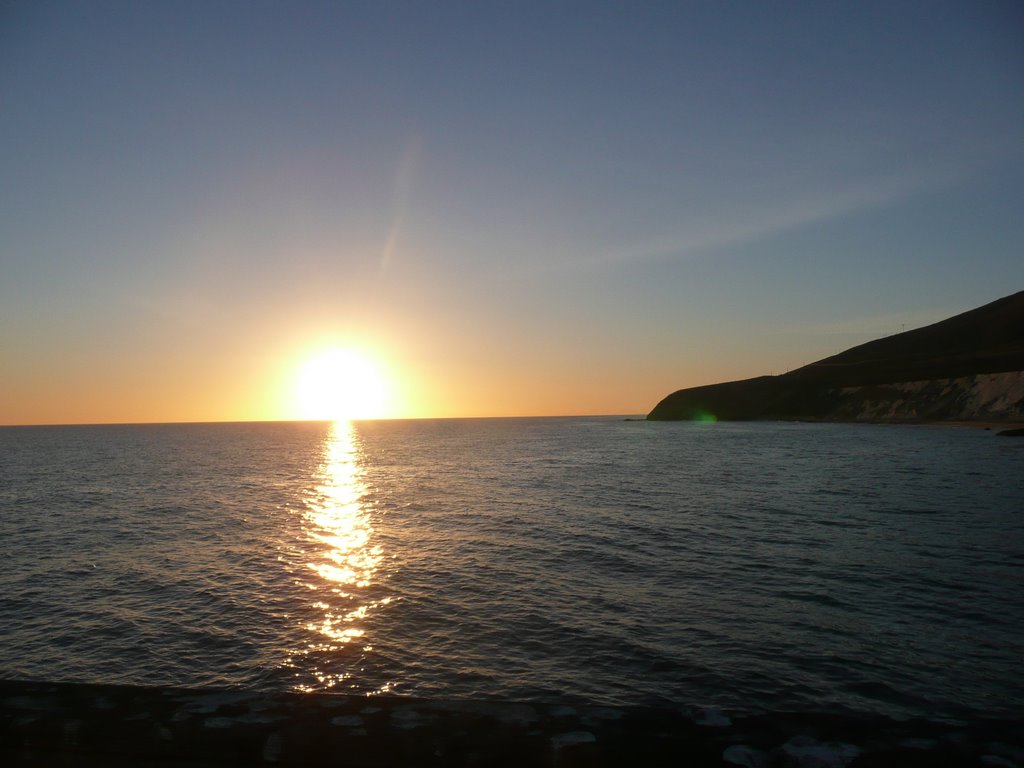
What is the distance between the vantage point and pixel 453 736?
405 centimetres

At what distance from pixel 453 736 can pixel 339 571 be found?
22.9m

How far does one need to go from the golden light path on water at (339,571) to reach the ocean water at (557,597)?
0.13 m

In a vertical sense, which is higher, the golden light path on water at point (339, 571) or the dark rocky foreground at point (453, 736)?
the dark rocky foreground at point (453, 736)

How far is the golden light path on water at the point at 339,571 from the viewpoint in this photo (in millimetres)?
16609

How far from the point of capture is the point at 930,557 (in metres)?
24.0

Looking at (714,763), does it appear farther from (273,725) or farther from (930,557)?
(930,557)

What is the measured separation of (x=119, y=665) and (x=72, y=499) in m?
45.8

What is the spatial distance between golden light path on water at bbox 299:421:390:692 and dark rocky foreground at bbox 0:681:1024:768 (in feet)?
32.5

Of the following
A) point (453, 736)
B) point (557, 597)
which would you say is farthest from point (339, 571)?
point (453, 736)

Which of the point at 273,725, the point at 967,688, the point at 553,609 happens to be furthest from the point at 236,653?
the point at 967,688

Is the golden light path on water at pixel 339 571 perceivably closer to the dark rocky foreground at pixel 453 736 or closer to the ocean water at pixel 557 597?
the ocean water at pixel 557 597

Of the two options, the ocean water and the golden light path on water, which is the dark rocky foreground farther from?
the golden light path on water

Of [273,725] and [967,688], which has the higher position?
[273,725]

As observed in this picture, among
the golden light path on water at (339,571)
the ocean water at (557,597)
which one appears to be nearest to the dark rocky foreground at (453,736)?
the ocean water at (557,597)
